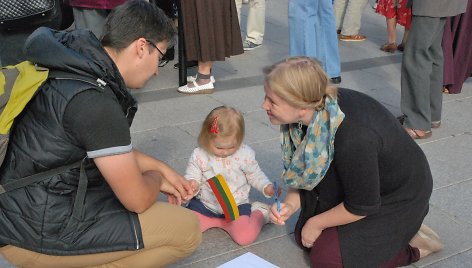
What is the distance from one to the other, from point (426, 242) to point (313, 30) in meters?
2.77

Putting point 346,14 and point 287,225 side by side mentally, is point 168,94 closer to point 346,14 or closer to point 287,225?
point 287,225

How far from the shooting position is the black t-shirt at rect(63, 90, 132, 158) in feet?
6.87

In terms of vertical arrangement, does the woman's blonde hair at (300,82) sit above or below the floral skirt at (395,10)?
above

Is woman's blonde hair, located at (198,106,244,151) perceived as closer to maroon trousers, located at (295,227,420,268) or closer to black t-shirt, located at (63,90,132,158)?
maroon trousers, located at (295,227,420,268)

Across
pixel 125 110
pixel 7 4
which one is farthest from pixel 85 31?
pixel 7 4

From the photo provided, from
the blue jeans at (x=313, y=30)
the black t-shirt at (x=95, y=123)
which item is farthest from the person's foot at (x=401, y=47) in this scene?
the black t-shirt at (x=95, y=123)

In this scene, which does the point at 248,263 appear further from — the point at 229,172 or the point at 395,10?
the point at 395,10

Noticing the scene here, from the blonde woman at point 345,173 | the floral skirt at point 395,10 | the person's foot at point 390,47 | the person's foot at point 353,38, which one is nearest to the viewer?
the blonde woman at point 345,173

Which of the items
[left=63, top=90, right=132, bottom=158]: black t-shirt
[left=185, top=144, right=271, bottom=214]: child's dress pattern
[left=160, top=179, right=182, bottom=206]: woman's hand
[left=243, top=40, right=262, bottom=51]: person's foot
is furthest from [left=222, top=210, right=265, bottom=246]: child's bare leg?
[left=243, top=40, right=262, bottom=51]: person's foot

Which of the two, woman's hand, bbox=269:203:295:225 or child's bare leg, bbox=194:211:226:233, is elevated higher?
woman's hand, bbox=269:203:295:225

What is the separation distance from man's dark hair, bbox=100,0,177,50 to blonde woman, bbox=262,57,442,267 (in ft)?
1.54

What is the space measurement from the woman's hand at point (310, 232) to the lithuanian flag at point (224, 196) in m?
0.37

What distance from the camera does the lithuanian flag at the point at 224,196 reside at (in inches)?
116

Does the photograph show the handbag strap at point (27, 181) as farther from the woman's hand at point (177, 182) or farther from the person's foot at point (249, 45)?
the person's foot at point (249, 45)
